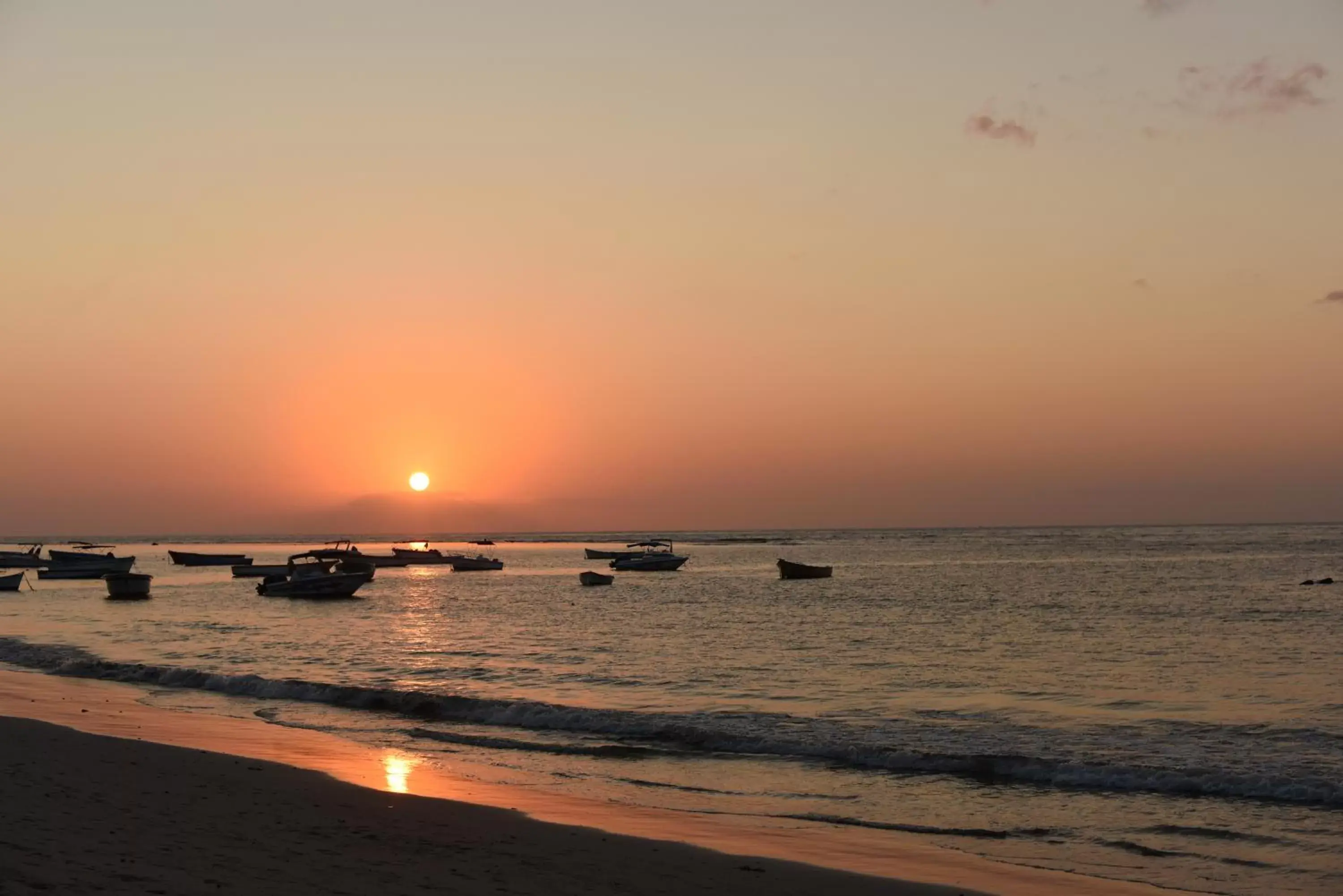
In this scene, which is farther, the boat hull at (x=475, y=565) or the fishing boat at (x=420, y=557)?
the fishing boat at (x=420, y=557)

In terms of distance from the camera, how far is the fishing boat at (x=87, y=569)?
94688 millimetres

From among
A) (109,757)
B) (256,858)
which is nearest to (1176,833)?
(256,858)

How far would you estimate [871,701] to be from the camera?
2741cm

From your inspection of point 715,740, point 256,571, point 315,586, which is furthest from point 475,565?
point 715,740

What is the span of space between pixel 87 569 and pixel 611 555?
6381cm

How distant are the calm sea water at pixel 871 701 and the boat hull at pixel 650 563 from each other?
39279 mm

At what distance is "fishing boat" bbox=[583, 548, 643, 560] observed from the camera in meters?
111

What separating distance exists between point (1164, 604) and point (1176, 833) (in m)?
46.2

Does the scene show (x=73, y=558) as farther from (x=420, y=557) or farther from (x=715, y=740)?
(x=715, y=740)

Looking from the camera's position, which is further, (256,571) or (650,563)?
(650,563)

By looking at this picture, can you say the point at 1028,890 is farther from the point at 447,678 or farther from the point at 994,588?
the point at 994,588

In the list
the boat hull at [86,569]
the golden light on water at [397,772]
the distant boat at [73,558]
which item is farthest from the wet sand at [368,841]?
the distant boat at [73,558]

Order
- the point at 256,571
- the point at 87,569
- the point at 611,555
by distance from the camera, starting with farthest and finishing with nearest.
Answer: the point at 611,555, the point at 256,571, the point at 87,569

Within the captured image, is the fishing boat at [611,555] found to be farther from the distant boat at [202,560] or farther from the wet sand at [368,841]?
the wet sand at [368,841]
